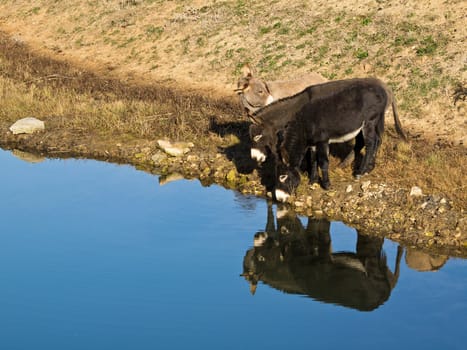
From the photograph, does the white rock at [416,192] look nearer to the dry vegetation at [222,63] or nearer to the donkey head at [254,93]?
the dry vegetation at [222,63]

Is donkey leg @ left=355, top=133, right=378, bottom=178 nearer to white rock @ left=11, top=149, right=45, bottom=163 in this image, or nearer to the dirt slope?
the dirt slope

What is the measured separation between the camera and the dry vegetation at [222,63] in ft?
59.4

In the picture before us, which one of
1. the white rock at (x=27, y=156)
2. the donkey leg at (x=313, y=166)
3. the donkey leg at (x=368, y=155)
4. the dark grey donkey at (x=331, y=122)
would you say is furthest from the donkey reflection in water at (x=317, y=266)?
the white rock at (x=27, y=156)

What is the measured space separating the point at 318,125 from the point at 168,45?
1534 cm

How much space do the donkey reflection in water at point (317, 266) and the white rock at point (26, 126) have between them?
7814 millimetres

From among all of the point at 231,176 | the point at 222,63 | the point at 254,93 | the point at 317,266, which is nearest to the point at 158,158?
the point at 231,176

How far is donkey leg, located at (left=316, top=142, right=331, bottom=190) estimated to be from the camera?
13812 mm

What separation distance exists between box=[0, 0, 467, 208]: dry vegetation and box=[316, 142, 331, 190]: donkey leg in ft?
3.89

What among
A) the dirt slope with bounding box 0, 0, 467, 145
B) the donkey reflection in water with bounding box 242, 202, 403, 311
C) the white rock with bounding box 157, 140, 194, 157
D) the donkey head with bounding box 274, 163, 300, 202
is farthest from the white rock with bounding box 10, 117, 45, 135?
the donkey reflection in water with bounding box 242, 202, 403, 311

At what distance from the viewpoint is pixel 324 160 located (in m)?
13.9

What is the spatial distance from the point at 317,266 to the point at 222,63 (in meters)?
13.9

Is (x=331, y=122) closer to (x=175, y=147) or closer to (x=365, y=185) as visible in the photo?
(x=365, y=185)

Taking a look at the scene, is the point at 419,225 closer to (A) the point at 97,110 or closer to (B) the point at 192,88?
(A) the point at 97,110

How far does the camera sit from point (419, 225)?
42.3 ft
